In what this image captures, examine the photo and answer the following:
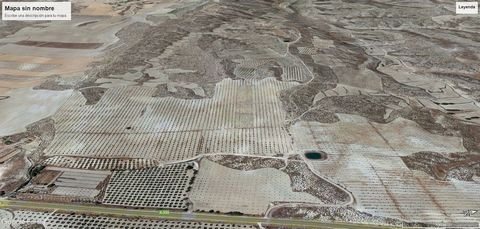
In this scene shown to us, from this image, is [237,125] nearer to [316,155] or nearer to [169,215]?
[316,155]

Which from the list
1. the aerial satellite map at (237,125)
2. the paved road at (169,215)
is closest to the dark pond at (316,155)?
the aerial satellite map at (237,125)

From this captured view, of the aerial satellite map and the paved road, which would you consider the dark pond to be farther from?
the paved road

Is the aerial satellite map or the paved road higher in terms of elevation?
the aerial satellite map

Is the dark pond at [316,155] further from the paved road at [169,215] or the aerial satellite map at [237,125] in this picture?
the paved road at [169,215]

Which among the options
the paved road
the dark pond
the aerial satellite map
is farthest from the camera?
the dark pond

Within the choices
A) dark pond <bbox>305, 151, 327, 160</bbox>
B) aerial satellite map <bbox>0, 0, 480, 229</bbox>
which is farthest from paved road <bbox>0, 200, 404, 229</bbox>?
dark pond <bbox>305, 151, 327, 160</bbox>

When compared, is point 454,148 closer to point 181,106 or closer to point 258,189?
point 258,189
